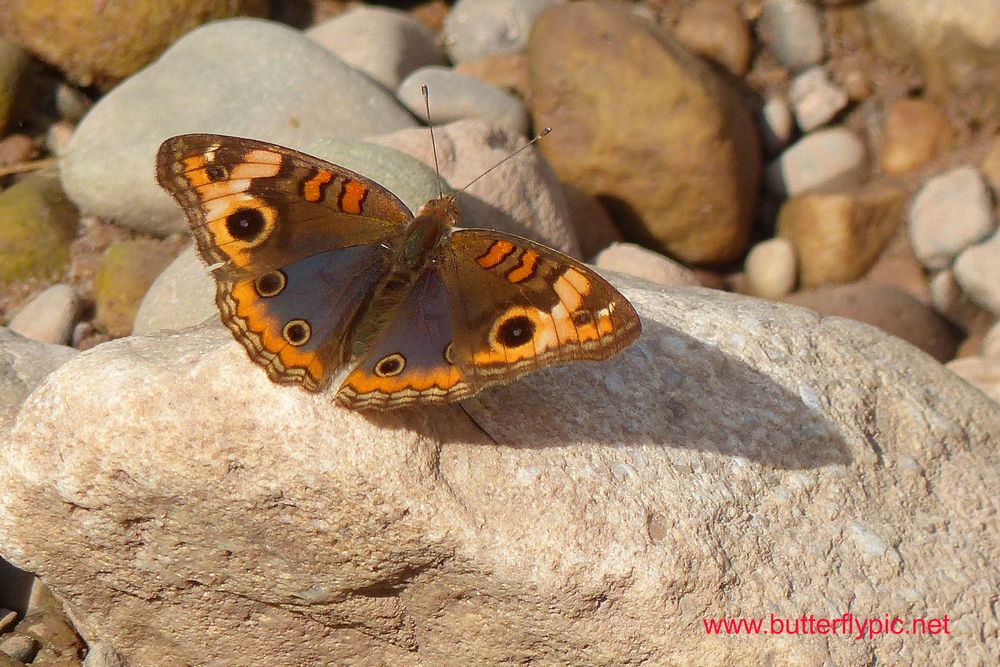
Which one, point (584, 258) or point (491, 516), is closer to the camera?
point (491, 516)

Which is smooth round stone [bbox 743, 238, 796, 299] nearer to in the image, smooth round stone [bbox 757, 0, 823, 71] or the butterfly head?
smooth round stone [bbox 757, 0, 823, 71]

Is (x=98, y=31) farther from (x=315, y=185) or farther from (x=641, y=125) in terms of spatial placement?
(x=315, y=185)

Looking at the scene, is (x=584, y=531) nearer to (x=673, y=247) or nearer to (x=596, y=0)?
(x=673, y=247)

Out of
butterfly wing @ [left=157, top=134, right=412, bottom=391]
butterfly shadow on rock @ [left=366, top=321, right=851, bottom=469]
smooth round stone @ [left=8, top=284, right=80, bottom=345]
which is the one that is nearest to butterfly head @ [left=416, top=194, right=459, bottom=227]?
butterfly wing @ [left=157, top=134, right=412, bottom=391]

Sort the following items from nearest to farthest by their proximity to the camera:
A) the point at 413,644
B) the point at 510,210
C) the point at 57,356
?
the point at 413,644 → the point at 57,356 → the point at 510,210

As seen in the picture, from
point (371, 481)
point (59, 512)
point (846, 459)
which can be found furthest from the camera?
point (846, 459)

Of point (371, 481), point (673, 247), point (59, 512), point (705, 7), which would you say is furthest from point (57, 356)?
point (705, 7)

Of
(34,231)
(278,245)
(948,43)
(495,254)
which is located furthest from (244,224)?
(948,43)

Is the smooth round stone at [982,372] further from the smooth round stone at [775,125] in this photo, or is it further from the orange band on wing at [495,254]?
the orange band on wing at [495,254]
